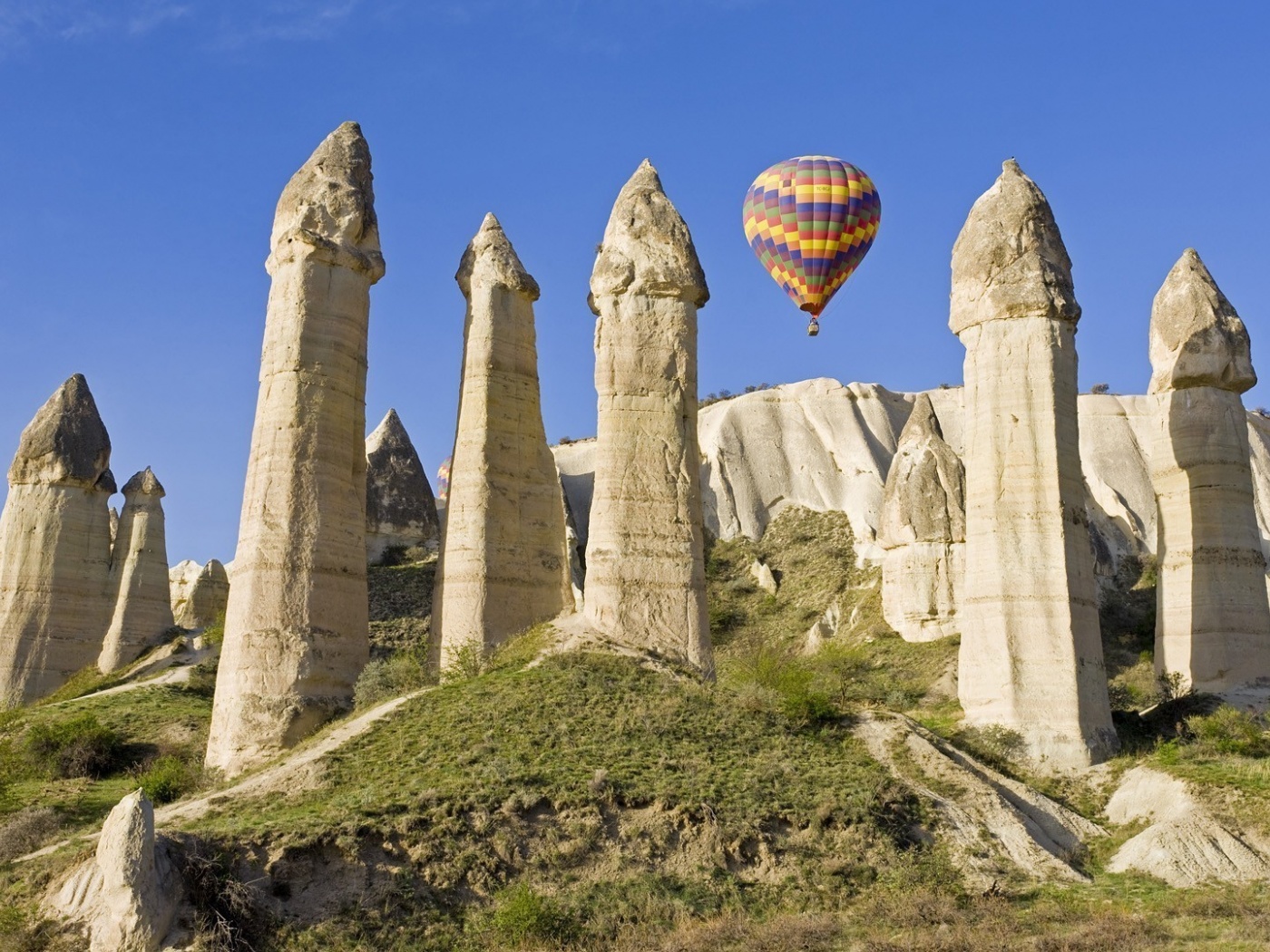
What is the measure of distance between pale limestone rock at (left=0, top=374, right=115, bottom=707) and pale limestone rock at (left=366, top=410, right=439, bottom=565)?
10.6 meters

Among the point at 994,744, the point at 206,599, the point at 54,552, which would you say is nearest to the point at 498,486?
the point at 994,744

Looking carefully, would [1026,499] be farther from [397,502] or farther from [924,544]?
[397,502]

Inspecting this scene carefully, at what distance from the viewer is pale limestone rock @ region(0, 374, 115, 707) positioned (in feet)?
97.0

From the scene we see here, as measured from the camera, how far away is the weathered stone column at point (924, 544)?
116ft

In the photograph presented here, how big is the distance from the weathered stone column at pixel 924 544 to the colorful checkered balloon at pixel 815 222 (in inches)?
271

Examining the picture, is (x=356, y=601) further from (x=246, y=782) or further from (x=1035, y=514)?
(x=1035, y=514)

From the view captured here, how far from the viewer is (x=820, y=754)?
741 inches

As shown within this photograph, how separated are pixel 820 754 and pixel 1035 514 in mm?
5521

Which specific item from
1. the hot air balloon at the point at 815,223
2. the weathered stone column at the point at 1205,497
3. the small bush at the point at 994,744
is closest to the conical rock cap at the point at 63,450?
the hot air balloon at the point at 815,223

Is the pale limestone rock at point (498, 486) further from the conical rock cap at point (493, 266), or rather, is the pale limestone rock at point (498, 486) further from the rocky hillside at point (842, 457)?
the rocky hillside at point (842, 457)

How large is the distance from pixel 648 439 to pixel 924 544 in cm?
1609

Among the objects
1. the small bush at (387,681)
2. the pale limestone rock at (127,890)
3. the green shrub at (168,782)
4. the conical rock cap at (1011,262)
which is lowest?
the pale limestone rock at (127,890)

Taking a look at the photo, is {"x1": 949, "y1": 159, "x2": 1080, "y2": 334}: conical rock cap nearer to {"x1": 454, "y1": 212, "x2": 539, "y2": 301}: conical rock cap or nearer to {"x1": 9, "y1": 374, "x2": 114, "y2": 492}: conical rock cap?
{"x1": 454, "y1": 212, "x2": 539, "y2": 301}: conical rock cap

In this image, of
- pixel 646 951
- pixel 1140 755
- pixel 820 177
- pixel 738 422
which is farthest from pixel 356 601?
pixel 738 422
